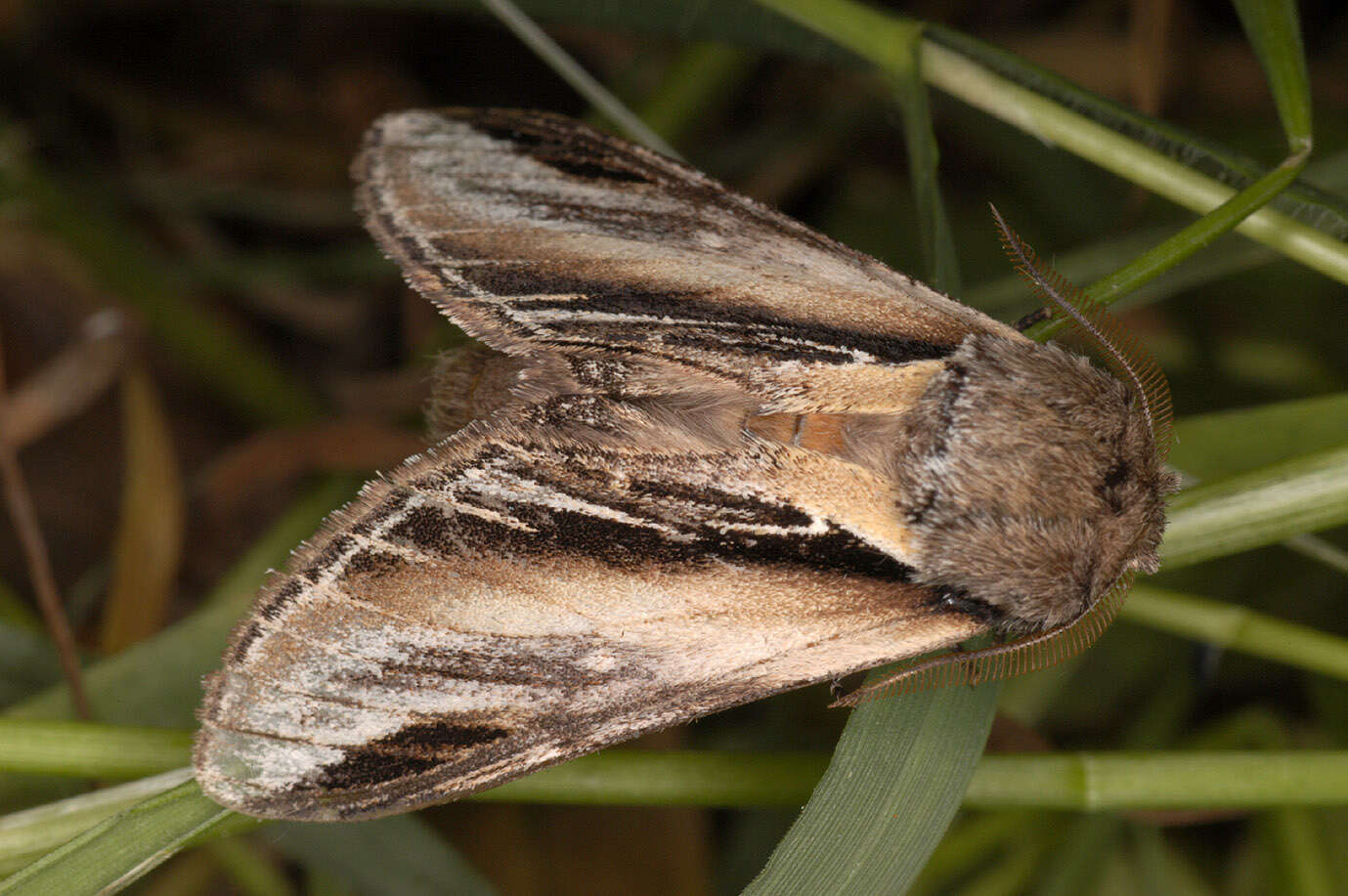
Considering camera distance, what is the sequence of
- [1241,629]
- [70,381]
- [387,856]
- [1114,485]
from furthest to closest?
[70,381], [387,856], [1241,629], [1114,485]

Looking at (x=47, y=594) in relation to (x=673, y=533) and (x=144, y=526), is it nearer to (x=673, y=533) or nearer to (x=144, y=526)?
(x=144, y=526)

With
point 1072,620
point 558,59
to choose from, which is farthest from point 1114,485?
point 558,59

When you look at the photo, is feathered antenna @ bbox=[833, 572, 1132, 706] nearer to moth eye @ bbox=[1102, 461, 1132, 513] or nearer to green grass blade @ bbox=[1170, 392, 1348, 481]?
moth eye @ bbox=[1102, 461, 1132, 513]

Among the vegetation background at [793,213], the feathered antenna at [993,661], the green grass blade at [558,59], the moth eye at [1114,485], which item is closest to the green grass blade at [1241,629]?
the vegetation background at [793,213]

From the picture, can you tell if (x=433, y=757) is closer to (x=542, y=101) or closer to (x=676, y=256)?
(x=676, y=256)

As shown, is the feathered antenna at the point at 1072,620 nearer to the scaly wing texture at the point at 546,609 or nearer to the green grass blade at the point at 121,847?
the scaly wing texture at the point at 546,609

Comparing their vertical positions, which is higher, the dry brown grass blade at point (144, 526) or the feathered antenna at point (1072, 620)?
the feathered antenna at point (1072, 620)
